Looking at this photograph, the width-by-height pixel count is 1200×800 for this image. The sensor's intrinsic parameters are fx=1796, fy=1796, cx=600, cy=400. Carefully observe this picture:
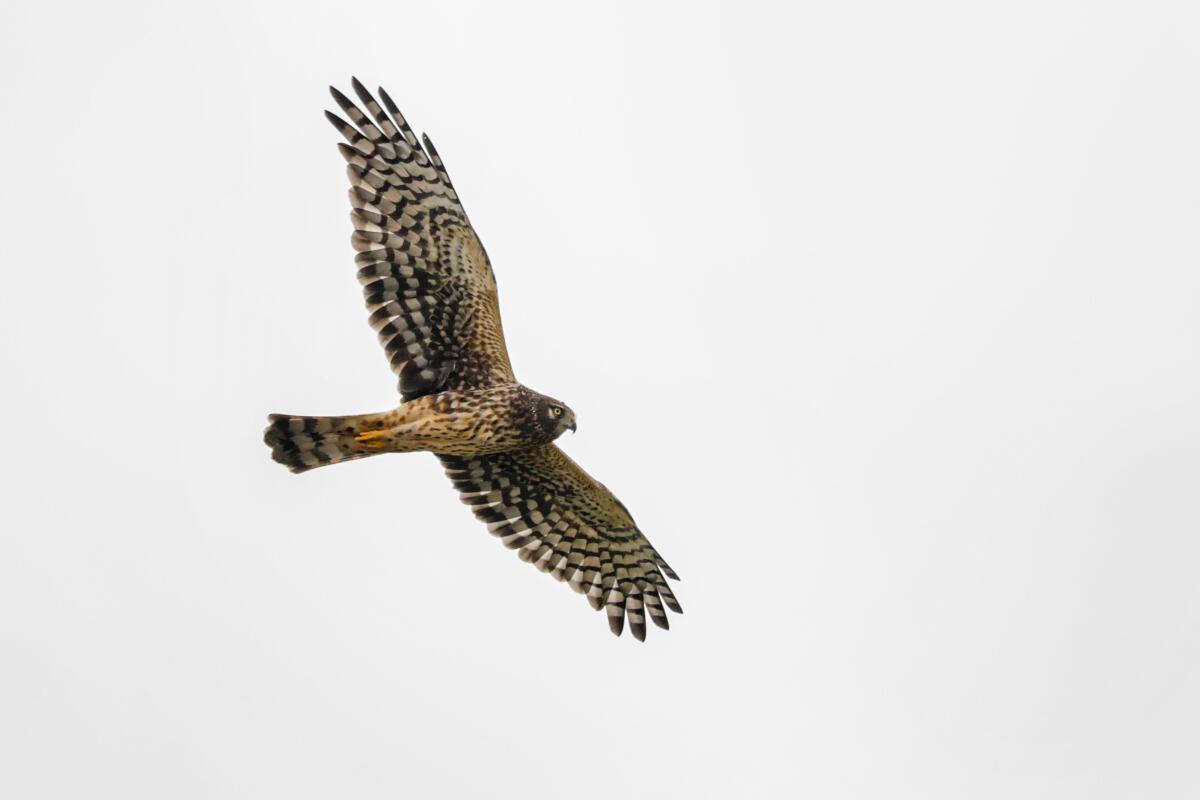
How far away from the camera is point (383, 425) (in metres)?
14.8

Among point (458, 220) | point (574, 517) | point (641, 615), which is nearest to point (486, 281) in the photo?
point (458, 220)

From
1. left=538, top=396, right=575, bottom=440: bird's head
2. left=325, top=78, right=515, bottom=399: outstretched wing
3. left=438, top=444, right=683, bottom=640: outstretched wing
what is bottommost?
left=438, top=444, right=683, bottom=640: outstretched wing

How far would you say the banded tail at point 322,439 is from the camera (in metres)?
14.8

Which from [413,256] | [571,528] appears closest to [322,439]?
[413,256]

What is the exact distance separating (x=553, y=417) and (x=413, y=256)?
1791mm

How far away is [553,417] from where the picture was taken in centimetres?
1491

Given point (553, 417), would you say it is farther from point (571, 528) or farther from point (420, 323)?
point (571, 528)

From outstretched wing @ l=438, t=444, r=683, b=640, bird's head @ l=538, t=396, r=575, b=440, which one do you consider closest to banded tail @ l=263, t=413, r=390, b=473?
bird's head @ l=538, t=396, r=575, b=440

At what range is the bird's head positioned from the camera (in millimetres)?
14867

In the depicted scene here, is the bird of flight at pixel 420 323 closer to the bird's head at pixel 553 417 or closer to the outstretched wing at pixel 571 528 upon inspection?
the bird's head at pixel 553 417

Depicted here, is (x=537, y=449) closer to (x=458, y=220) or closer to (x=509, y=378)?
(x=509, y=378)

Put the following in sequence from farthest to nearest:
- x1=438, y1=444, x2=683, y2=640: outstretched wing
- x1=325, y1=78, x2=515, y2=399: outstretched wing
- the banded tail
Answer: x1=438, y1=444, x2=683, y2=640: outstretched wing → x1=325, y1=78, x2=515, y2=399: outstretched wing → the banded tail

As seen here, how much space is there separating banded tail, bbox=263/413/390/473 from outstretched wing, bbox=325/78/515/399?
1.69 feet

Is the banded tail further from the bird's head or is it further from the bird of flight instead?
the bird's head
